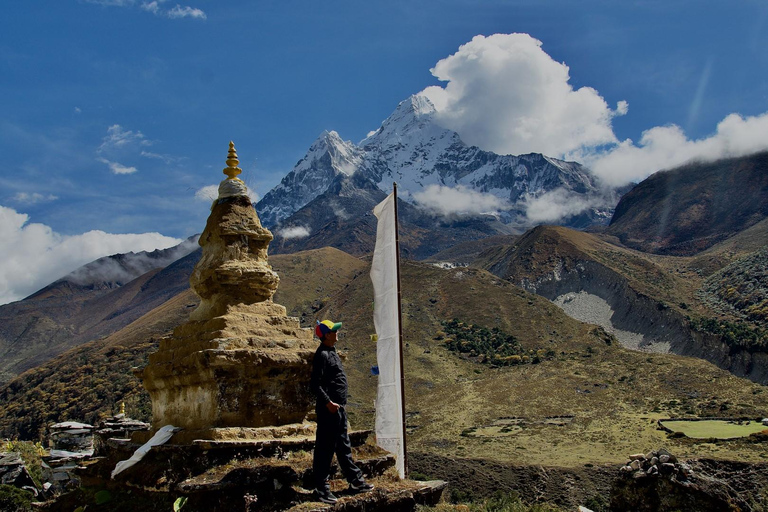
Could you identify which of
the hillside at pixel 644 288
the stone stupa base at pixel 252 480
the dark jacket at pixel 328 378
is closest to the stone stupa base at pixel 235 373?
the stone stupa base at pixel 252 480

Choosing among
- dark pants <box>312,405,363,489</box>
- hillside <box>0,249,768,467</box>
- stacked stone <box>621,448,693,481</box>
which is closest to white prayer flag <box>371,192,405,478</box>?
dark pants <box>312,405,363,489</box>

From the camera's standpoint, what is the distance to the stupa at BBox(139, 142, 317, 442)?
819 centimetres

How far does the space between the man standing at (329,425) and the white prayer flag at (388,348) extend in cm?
129

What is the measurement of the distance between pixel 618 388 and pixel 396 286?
54.0 metres

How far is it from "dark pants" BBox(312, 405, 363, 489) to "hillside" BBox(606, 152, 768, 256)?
547ft

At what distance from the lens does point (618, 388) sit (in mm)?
57062

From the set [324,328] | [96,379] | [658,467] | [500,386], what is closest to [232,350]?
[324,328]

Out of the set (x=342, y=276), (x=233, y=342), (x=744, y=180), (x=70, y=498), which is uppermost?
(x=744, y=180)

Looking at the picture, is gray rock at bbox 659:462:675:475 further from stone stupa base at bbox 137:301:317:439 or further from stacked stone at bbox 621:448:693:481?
stone stupa base at bbox 137:301:317:439

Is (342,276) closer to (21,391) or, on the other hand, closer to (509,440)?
(21,391)

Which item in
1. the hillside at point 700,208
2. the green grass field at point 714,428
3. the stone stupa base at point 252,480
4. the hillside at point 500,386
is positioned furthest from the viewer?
the hillside at point 700,208

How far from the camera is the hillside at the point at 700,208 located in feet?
517

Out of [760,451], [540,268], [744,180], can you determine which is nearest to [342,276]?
[540,268]

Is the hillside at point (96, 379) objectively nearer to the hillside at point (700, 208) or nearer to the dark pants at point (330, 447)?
the dark pants at point (330, 447)
